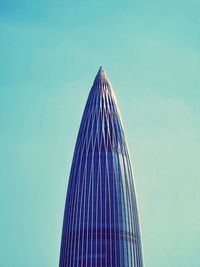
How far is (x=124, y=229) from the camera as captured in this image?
459ft

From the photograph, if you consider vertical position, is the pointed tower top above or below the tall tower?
above

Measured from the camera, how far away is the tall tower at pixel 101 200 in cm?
13688

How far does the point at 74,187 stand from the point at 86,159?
32.1ft

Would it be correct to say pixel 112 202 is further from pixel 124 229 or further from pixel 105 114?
pixel 105 114

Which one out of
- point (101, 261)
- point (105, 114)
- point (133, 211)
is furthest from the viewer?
point (105, 114)

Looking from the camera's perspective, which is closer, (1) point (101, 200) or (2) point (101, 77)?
(1) point (101, 200)

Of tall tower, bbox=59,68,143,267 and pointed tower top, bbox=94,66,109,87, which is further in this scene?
pointed tower top, bbox=94,66,109,87

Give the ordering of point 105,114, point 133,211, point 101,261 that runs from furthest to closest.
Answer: point 105,114 → point 133,211 → point 101,261

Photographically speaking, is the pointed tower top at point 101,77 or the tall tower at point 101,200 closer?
the tall tower at point 101,200

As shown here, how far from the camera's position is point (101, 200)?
142500mm

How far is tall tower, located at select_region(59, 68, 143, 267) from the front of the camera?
136875 mm

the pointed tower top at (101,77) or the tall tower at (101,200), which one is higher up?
the pointed tower top at (101,77)

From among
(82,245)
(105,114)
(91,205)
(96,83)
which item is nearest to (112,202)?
(91,205)

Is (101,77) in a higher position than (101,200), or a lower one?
higher
